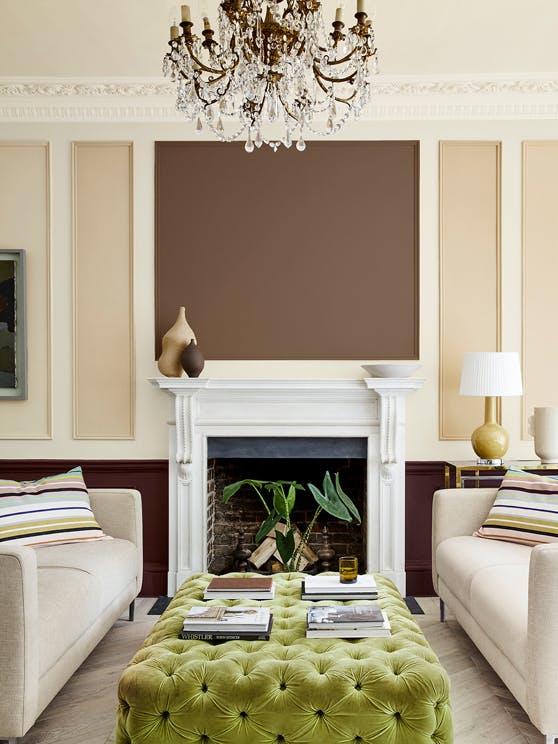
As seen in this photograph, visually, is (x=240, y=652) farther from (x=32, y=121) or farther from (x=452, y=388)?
(x=32, y=121)

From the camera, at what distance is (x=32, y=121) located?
13.3ft

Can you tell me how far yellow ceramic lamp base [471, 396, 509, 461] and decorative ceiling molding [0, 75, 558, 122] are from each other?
5.56 feet

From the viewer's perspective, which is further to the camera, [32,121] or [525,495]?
[32,121]

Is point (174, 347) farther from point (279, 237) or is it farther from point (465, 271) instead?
point (465, 271)

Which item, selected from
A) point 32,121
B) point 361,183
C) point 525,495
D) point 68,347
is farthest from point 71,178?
point 525,495

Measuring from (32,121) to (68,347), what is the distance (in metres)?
1.34

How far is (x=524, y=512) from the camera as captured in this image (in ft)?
10.3

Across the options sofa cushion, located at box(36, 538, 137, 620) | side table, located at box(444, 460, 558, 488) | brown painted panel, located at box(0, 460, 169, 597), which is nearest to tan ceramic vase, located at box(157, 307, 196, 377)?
brown painted panel, located at box(0, 460, 169, 597)

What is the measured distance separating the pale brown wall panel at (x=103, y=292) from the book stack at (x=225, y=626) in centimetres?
199

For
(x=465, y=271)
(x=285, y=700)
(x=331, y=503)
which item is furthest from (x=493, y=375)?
(x=285, y=700)

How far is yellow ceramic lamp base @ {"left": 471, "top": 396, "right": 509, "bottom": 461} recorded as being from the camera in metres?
3.70

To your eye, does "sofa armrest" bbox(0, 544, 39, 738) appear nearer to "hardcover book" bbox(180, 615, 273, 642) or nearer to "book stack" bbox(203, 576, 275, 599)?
"hardcover book" bbox(180, 615, 273, 642)

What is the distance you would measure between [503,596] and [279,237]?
7.81 ft

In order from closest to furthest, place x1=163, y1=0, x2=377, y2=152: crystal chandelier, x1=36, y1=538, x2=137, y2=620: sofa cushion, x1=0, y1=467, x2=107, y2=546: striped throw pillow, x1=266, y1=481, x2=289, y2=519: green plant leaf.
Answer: x1=163, y1=0, x2=377, y2=152: crystal chandelier → x1=36, y1=538, x2=137, y2=620: sofa cushion → x1=266, y1=481, x2=289, y2=519: green plant leaf → x1=0, y1=467, x2=107, y2=546: striped throw pillow
